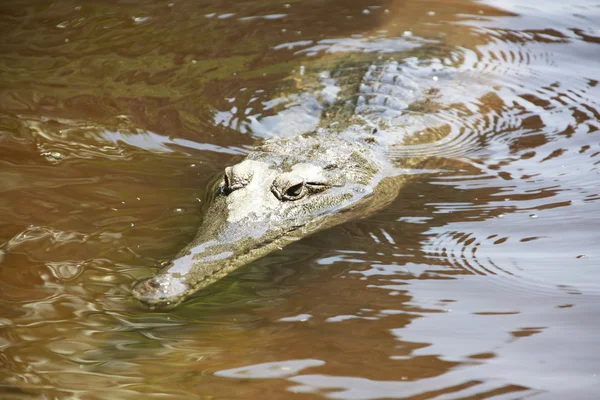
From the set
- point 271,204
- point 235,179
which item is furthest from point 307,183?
point 235,179

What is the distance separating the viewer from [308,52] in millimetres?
6781

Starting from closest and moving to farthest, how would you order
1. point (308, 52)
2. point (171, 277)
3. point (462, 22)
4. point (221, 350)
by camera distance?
point (221, 350) < point (171, 277) < point (308, 52) < point (462, 22)

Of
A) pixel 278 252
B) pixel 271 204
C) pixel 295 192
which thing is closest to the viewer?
pixel 278 252

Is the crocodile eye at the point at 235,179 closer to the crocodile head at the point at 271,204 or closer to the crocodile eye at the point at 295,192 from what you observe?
the crocodile head at the point at 271,204

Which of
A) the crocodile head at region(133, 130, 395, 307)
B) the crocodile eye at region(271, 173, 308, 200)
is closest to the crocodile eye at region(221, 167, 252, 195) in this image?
the crocodile head at region(133, 130, 395, 307)

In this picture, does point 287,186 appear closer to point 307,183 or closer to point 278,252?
point 307,183

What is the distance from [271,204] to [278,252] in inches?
13.1

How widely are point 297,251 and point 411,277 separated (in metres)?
0.73

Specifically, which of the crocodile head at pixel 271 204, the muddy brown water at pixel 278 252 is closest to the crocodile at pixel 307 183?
the crocodile head at pixel 271 204

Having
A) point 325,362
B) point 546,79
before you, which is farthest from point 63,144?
point 546,79

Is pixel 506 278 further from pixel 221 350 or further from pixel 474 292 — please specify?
pixel 221 350

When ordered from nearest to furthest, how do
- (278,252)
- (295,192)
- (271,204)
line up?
1. (278,252)
2. (271,204)
3. (295,192)

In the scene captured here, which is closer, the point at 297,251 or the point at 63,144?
the point at 297,251

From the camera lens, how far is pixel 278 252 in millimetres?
3770
